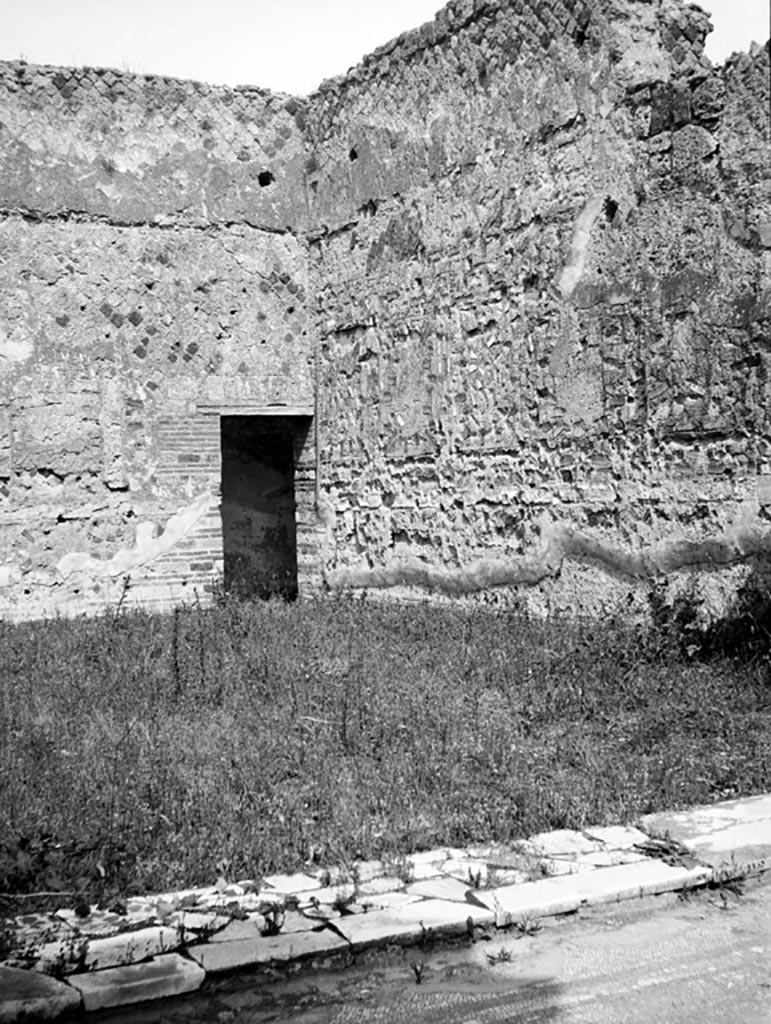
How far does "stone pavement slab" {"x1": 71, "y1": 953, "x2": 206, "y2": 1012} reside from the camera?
10.2 ft

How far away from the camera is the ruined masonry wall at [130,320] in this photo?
9.80m

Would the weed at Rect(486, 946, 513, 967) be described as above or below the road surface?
above

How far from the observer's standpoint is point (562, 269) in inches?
335

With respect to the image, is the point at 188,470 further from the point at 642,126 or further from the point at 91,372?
the point at 642,126

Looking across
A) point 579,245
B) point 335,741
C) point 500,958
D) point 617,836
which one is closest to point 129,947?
point 500,958

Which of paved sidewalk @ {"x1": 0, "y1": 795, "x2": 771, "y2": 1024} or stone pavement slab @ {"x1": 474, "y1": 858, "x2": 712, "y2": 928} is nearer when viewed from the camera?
paved sidewalk @ {"x1": 0, "y1": 795, "x2": 771, "y2": 1024}

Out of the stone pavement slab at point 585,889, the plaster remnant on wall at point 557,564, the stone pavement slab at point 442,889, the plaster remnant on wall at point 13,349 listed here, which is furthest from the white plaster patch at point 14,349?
the stone pavement slab at point 585,889

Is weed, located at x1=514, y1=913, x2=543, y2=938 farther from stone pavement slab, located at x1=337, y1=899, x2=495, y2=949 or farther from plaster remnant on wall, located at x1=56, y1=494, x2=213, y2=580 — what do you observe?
plaster remnant on wall, located at x1=56, y1=494, x2=213, y2=580

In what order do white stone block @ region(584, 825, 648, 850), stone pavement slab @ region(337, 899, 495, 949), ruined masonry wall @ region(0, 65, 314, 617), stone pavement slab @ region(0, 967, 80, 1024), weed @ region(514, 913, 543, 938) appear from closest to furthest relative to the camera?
1. stone pavement slab @ region(0, 967, 80, 1024)
2. stone pavement slab @ region(337, 899, 495, 949)
3. weed @ region(514, 913, 543, 938)
4. white stone block @ region(584, 825, 648, 850)
5. ruined masonry wall @ region(0, 65, 314, 617)

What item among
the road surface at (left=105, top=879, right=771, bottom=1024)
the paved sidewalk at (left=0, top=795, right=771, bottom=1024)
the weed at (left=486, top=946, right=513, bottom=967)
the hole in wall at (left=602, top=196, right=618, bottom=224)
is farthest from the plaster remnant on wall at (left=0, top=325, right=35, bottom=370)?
the weed at (left=486, top=946, right=513, bottom=967)

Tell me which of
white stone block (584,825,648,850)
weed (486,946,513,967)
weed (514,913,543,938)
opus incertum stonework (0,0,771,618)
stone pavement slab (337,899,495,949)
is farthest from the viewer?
opus incertum stonework (0,0,771,618)

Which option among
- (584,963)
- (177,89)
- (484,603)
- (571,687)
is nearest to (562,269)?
(484,603)

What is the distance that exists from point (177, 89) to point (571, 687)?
625 centimetres

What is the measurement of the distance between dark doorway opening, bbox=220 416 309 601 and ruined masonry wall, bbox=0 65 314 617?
95 cm
